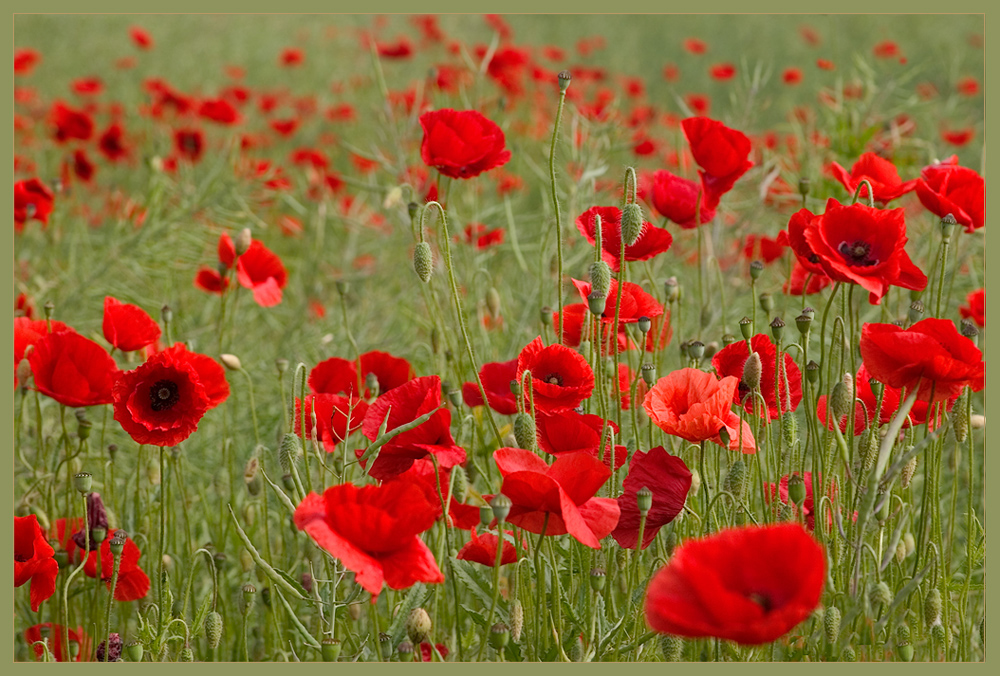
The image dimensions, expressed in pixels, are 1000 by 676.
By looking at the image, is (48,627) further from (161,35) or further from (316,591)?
(161,35)

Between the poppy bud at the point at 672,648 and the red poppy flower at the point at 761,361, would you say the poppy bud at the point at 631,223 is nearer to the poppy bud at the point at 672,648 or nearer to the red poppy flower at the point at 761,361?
the red poppy flower at the point at 761,361

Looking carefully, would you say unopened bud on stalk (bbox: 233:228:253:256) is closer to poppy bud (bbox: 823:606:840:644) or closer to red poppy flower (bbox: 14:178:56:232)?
red poppy flower (bbox: 14:178:56:232)

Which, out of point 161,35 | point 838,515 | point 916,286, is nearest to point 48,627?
point 838,515

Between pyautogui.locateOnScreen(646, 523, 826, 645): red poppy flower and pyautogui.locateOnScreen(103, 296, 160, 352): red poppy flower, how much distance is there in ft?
3.33

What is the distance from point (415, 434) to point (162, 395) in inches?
15.0

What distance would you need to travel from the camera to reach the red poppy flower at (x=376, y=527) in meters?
0.89

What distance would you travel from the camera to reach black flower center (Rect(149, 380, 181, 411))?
1.28 metres

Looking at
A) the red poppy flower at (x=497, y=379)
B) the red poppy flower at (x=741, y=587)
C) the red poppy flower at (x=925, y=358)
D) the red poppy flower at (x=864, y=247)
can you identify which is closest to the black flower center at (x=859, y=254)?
the red poppy flower at (x=864, y=247)

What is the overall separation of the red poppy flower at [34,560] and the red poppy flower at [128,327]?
1.01ft

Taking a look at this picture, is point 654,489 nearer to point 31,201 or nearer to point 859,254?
point 859,254

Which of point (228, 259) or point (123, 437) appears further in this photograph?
point (123, 437)

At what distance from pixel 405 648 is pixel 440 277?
1165 mm

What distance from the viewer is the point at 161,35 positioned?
6789mm

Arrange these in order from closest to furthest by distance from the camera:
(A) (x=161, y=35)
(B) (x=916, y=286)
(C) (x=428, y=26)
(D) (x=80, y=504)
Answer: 1. (B) (x=916, y=286)
2. (D) (x=80, y=504)
3. (C) (x=428, y=26)
4. (A) (x=161, y=35)
